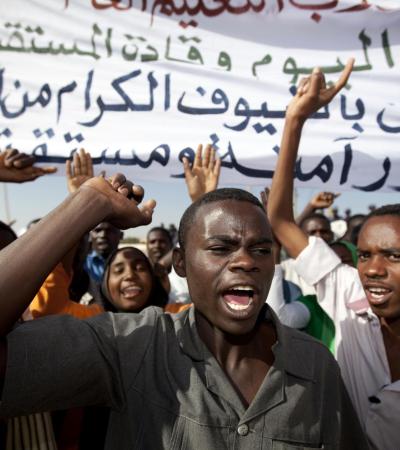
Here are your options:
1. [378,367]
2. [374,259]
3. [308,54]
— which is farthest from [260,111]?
[378,367]

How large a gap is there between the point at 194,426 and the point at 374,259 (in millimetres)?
950

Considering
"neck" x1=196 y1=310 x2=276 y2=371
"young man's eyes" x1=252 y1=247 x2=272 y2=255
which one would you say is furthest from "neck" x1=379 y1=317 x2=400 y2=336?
"young man's eyes" x1=252 y1=247 x2=272 y2=255

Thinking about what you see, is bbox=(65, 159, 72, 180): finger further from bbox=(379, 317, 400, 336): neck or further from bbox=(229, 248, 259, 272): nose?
bbox=(379, 317, 400, 336): neck

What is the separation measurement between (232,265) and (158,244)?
4.55m

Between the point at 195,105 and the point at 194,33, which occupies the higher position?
the point at 194,33

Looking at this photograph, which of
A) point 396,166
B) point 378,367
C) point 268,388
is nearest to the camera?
point 268,388

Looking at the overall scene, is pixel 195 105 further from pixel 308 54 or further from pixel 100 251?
pixel 100 251

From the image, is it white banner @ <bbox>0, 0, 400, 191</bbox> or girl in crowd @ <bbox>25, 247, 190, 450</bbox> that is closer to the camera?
girl in crowd @ <bbox>25, 247, 190, 450</bbox>

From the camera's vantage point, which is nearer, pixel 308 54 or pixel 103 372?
pixel 103 372

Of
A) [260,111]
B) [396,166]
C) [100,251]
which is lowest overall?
[100,251]

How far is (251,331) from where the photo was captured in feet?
4.74

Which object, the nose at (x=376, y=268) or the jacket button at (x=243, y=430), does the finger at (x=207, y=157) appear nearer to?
the nose at (x=376, y=268)

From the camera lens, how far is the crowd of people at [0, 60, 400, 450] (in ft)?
3.64

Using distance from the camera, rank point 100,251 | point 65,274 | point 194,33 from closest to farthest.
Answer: point 65,274 < point 194,33 < point 100,251
